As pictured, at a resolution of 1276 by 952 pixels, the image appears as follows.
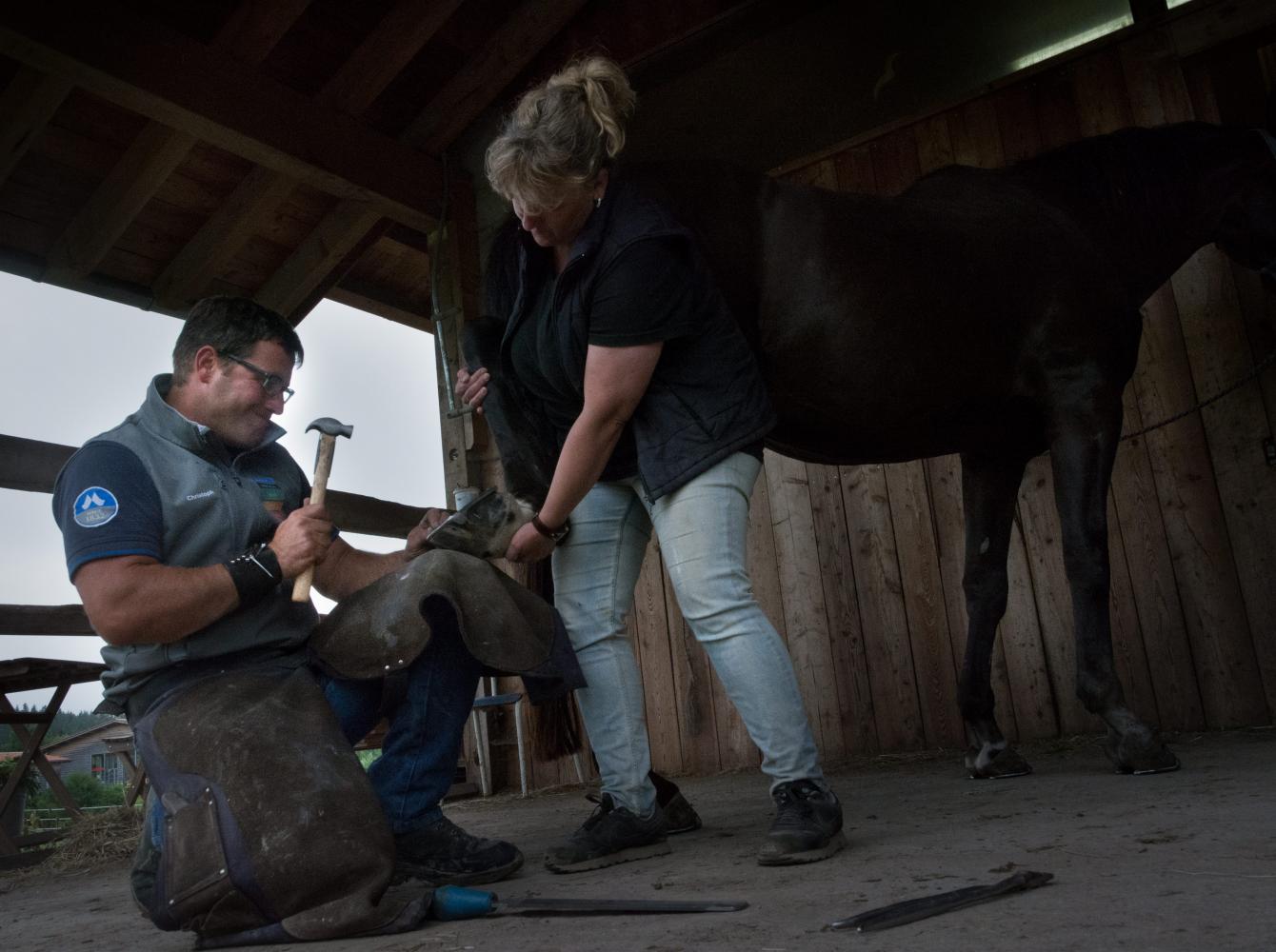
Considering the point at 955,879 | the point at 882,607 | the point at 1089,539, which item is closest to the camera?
the point at 955,879

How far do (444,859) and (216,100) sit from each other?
2844 mm

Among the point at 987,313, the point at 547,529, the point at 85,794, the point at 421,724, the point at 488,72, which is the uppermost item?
the point at 488,72

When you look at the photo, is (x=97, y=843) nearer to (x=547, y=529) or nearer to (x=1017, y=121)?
(x=547, y=529)

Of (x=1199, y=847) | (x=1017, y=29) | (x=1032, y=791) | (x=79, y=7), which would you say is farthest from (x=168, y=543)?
(x=1017, y=29)

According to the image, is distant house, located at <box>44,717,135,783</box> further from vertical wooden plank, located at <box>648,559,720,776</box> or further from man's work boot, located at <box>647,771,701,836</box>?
man's work boot, located at <box>647,771,701,836</box>

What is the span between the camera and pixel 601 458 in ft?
6.60

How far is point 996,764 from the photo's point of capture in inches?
108

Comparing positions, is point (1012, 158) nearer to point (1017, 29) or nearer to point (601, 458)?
point (1017, 29)

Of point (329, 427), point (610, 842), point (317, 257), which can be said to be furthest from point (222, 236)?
point (610, 842)

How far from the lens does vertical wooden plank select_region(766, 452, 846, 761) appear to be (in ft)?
12.6

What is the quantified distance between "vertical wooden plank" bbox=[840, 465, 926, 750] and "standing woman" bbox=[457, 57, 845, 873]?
1.85 metres

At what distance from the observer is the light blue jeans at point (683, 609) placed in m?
1.90

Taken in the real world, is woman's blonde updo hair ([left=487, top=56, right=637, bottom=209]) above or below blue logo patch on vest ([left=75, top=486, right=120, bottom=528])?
above

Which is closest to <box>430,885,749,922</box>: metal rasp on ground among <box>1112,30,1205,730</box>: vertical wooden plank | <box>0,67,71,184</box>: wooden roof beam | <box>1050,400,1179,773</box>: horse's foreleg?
<box>1050,400,1179,773</box>: horse's foreleg
